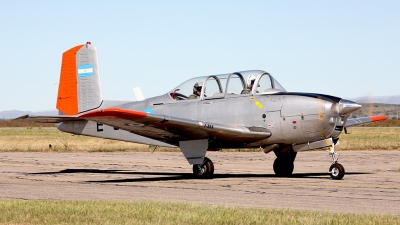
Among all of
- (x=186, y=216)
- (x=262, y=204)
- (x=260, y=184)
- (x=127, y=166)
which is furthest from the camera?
(x=127, y=166)

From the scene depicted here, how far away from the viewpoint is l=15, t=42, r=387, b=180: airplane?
16.1 meters

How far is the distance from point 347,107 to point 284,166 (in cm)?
313

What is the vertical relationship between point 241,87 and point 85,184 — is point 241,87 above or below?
above

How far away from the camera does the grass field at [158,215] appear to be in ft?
28.9

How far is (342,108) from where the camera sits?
15.9 m

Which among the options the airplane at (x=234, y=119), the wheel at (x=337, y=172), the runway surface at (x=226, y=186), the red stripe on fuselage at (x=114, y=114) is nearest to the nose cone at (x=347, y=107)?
the airplane at (x=234, y=119)

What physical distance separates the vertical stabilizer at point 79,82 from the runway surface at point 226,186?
2138 mm

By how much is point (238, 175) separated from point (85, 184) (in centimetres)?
494

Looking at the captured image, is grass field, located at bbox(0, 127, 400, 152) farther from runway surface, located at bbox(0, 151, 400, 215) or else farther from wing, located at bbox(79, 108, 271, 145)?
wing, located at bbox(79, 108, 271, 145)

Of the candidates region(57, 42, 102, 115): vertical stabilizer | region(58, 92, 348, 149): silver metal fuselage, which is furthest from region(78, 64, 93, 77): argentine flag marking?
region(58, 92, 348, 149): silver metal fuselage

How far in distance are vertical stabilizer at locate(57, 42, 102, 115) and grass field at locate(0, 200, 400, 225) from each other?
10259mm

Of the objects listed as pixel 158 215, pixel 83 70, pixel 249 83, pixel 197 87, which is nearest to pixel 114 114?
pixel 197 87

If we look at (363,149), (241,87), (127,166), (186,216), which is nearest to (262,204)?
(186,216)

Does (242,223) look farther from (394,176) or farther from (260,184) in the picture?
(394,176)
